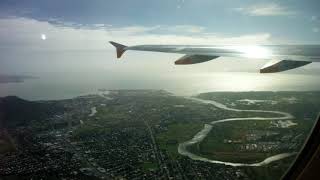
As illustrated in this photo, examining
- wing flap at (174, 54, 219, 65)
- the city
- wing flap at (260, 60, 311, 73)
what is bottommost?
the city

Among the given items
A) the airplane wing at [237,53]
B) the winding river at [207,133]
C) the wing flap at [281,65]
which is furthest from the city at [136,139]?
the wing flap at [281,65]

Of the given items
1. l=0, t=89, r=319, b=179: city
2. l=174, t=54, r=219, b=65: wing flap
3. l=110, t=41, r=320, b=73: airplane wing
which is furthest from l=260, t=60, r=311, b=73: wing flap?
l=0, t=89, r=319, b=179: city

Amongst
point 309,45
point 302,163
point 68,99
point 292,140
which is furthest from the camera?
point 68,99

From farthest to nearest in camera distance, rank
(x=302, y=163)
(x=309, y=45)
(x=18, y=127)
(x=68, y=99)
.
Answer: (x=68, y=99)
(x=18, y=127)
(x=309, y=45)
(x=302, y=163)

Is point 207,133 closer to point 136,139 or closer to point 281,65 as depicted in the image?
point 136,139

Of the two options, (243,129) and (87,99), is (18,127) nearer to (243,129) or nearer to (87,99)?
(87,99)

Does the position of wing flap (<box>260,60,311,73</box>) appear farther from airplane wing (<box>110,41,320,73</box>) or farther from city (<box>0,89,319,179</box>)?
city (<box>0,89,319,179</box>)

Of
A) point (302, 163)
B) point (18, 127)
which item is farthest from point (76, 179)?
point (302, 163)

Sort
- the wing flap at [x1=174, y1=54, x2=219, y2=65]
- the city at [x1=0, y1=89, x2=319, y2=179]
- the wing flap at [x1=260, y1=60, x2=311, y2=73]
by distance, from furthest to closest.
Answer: the city at [x1=0, y1=89, x2=319, y2=179], the wing flap at [x1=174, y1=54, x2=219, y2=65], the wing flap at [x1=260, y1=60, x2=311, y2=73]

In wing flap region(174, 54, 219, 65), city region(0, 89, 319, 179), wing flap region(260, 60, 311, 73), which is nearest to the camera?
wing flap region(260, 60, 311, 73)
